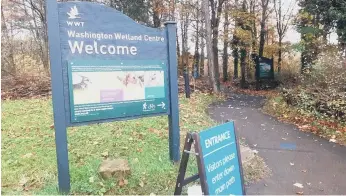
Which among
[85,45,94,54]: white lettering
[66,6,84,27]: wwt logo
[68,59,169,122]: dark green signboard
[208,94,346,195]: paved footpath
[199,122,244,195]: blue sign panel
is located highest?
[66,6,84,27]: wwt logo

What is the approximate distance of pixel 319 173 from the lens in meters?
5.31

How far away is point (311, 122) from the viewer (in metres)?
9.19

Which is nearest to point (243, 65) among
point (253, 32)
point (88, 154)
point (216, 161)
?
point (253, 32)

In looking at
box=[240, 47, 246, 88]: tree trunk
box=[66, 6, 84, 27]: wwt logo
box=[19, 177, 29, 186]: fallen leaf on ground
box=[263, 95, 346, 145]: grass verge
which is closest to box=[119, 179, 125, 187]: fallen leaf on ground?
box=[19, 177, 29, 186]: fallen leaf on ground

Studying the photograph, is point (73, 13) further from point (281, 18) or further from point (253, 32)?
point (281, 18)

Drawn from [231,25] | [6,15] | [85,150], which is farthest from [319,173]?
[6,15]

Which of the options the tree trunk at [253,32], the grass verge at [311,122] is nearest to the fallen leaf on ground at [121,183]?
the grass verge at [311,122]

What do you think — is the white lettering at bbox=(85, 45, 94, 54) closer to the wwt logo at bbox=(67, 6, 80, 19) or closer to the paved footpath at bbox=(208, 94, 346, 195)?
the wwt logo at bbox=(67, 6, 80, 19)

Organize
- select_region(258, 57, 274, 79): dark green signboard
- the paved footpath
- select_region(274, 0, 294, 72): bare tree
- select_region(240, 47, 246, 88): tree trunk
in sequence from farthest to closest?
select_region(274, 0, 294, 72): bare tree < select_region(240, 47, 246, 88): tree trunk < select_region(258, 57, 274, 79): dark green signboard < the paved footpath

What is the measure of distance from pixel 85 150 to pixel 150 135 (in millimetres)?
1598

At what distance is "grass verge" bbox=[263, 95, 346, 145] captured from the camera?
7844 mm

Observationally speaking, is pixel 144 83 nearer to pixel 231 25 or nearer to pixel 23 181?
pixel 23 181

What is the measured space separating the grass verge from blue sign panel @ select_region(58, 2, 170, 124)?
507 cm

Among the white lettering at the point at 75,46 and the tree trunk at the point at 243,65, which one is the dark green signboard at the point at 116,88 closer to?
the white lettering at the point at 75,46
